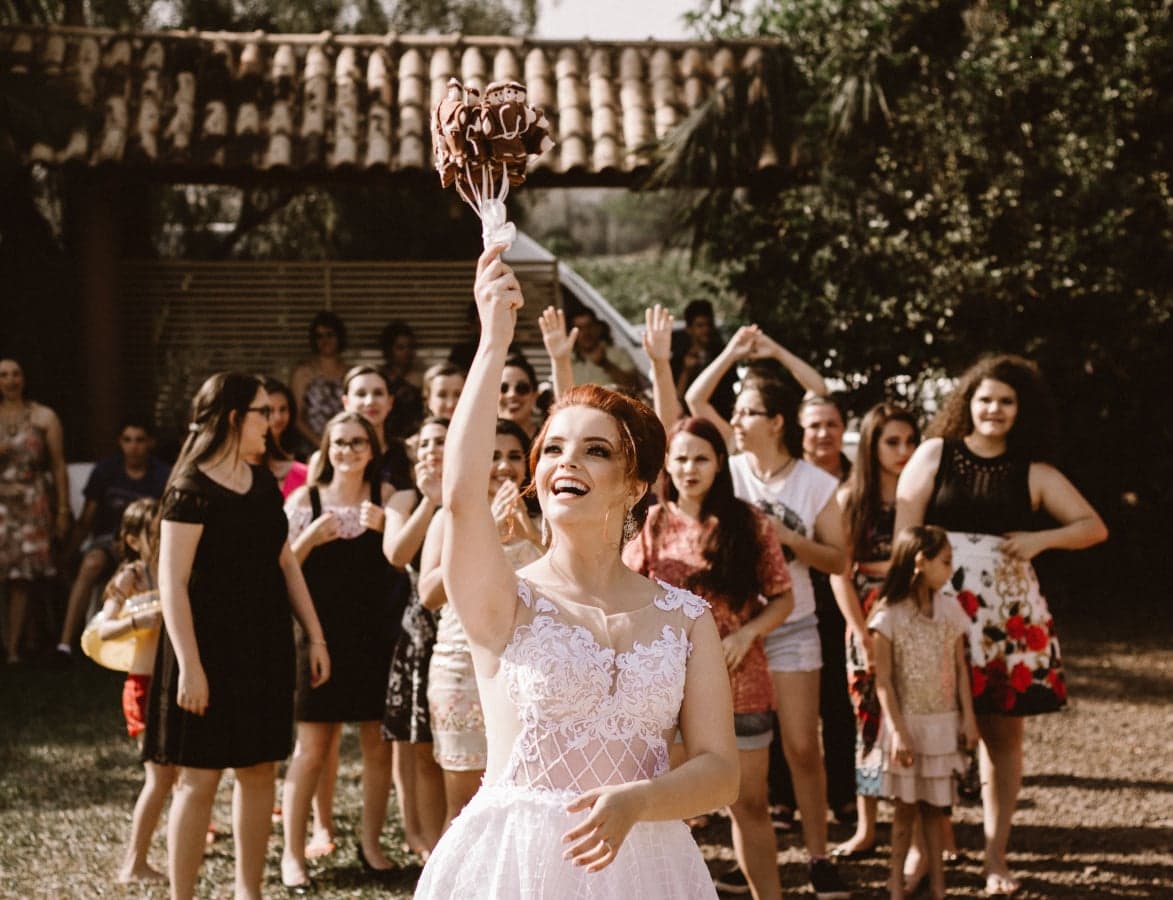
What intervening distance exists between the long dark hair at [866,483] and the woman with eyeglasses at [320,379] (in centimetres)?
399

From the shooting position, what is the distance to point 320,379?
9.16 m

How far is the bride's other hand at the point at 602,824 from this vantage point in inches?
88.4

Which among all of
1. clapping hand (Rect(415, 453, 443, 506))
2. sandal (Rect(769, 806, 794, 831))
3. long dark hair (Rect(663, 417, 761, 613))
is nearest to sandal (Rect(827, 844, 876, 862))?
sandal (Rect(769, 806, 794, 831))

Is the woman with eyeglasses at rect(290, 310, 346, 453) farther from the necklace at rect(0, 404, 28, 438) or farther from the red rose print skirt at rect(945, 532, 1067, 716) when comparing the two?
the red rose print skirt at rect(945, 532, 1067, 716)

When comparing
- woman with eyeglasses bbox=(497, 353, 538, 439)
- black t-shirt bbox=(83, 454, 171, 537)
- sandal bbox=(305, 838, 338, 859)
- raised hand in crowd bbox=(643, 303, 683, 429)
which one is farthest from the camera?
black t-shirt bbox=(83, 454, 171, 537)

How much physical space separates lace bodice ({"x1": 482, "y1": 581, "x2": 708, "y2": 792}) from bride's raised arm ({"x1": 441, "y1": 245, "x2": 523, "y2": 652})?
2.9 inches

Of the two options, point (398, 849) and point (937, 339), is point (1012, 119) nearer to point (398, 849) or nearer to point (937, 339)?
point (937, 339)

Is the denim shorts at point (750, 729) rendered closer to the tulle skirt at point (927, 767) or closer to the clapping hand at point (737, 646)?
the clapping hand at point (737, 646)

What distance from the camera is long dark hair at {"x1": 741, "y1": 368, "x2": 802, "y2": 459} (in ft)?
17.7

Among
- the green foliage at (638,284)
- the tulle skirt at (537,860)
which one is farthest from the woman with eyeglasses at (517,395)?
the green foliage at (638,284)

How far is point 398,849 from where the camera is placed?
18.8 ft

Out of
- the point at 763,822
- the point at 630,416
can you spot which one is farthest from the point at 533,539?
the point at 630,416

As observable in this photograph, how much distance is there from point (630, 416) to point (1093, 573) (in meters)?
10.5

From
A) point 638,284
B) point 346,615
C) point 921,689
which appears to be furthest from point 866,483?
point 638,284
